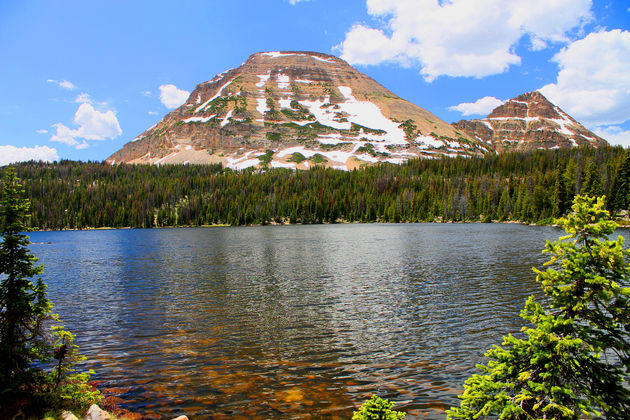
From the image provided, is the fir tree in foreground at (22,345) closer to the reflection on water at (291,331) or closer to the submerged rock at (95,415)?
the submerged rock at (95,415)

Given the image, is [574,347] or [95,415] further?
[95,415]

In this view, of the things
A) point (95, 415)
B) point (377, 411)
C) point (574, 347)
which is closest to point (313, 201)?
point (95, 415)

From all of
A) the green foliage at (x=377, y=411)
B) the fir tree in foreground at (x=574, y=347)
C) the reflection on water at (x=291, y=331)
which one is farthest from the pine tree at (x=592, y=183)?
the green foliage at (x=377, y=411)

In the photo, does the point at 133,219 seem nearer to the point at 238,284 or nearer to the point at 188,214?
the point at 188,214

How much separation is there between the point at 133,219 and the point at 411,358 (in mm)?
180569

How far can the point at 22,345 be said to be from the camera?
31.2 feet

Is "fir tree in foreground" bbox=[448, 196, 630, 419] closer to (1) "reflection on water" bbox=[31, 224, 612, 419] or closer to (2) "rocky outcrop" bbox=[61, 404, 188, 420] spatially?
(1) "reflection on water" bbox=[31, 224, 612, 419]

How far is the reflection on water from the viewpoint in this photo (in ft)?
39.9

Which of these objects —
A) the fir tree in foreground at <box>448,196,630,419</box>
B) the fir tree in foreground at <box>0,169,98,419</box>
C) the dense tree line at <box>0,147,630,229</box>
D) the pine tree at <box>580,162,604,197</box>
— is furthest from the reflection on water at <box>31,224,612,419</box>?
the dense tree line at <box>0,147,630,229</box>

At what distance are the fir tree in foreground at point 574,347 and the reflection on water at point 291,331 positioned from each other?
468cm

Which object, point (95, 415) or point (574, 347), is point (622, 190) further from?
point (95, 415)

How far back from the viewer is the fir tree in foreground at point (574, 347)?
6.46 meters

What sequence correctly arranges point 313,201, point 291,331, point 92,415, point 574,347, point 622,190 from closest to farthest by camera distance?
point 574,347, point 92,415, point 291,331, point 622,190, point 313,201

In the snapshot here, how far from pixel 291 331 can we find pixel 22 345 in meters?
11.9
